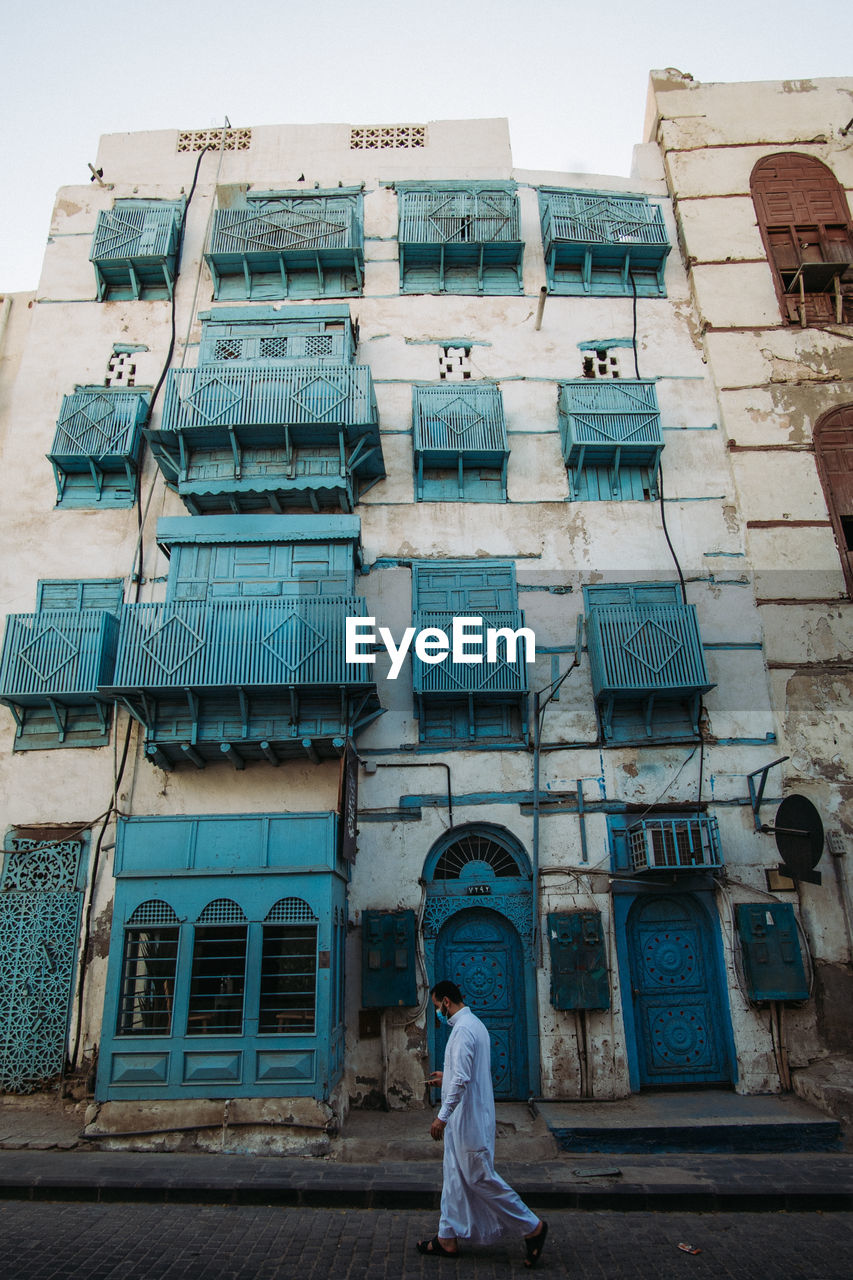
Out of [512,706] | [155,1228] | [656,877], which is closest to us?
[155,1228]

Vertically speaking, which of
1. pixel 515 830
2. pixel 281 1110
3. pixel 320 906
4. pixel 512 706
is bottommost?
pixel 281 1110

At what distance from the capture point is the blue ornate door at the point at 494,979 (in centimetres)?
1057

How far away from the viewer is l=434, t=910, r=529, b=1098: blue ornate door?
10570mm

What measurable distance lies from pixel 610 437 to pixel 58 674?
9585 millimetres

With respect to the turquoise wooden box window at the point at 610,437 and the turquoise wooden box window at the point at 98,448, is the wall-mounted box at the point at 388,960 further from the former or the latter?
the turquoise wooden box window at the point at 98,448

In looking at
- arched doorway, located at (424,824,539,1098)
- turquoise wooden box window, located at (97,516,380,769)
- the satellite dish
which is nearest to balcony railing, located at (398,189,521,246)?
turquoise wooden box window, located at (97,516,380,769)

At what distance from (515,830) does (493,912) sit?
1.19 meters

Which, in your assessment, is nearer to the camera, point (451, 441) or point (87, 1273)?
point (87, 1273)

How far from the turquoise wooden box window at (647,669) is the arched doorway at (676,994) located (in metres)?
2.54

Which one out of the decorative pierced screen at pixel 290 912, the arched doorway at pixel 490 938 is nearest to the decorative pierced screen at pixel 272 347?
the arched doorway at pixel 490 938

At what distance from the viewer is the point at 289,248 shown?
1488 cm

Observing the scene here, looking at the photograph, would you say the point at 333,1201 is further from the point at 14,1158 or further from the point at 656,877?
the point at 656,877

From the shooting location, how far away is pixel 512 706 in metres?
12.1

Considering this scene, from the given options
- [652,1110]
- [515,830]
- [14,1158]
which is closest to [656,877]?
[515,830]
